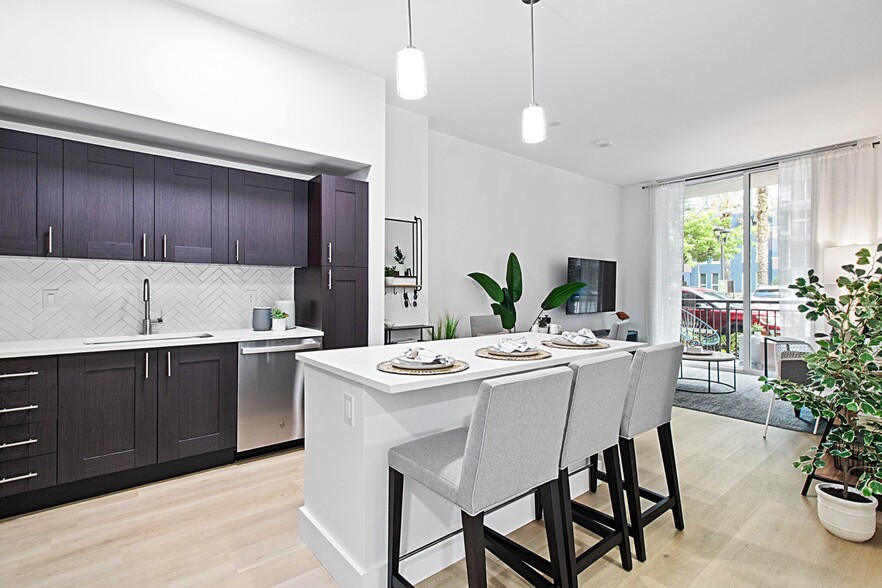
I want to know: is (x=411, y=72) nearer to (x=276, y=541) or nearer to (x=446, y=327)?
(x=276, y=541)

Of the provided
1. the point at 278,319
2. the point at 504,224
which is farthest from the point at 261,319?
the point at 504,224

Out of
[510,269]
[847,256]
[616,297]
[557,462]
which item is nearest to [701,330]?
[616,297]

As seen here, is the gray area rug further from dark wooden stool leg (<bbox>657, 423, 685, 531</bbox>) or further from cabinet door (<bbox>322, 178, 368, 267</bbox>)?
cabinet door (<bbox>322, 178, 368, 267</bbox>)

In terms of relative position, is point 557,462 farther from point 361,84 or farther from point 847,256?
point 847,256

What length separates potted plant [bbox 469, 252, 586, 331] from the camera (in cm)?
497

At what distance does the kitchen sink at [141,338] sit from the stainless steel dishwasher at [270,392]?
0.38 m

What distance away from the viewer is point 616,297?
7.48 meters

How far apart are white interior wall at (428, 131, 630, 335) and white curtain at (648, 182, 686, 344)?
0.70m

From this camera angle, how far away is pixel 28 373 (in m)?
2.38

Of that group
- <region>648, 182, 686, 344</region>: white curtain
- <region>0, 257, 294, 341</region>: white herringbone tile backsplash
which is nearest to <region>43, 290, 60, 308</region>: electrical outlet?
<region>0, 257, 294, 341</region>: white herringbone tile backsplash

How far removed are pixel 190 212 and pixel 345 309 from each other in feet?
4.15

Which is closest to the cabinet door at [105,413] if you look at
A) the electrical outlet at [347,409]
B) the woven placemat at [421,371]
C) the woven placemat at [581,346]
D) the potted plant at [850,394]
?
the electrical outlet at [347,409]

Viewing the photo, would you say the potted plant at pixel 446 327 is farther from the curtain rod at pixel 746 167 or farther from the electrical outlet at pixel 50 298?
the curtain rod at pixel 746 167

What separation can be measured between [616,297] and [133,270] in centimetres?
669
